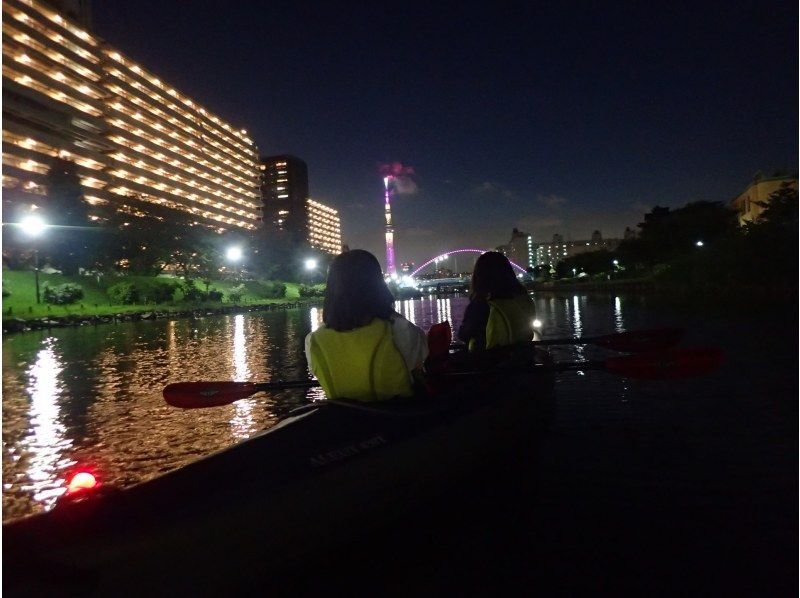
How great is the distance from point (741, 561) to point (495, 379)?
2416mm

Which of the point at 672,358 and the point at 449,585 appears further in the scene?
the point at 672,358

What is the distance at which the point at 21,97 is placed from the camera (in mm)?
74750

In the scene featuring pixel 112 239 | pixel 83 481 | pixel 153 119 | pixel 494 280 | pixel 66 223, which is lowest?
pixel 83 481

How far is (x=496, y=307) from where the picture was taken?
22.5 ft

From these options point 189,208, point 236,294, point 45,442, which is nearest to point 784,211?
point 45,442

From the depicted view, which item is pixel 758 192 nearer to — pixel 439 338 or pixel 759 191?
pixel 759 191

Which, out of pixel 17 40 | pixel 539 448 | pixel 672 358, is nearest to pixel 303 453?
pixel 539 448

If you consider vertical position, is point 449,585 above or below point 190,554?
below

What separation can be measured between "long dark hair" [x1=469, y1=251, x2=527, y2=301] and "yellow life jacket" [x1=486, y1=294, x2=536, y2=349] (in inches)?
3.9

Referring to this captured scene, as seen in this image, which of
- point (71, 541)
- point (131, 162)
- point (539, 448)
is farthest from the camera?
point (131, 162)

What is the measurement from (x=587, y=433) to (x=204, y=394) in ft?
15.4

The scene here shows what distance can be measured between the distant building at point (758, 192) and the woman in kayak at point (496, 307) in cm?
8012

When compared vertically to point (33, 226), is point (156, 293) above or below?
below

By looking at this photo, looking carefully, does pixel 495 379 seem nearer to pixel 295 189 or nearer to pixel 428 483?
pixel 428 483
